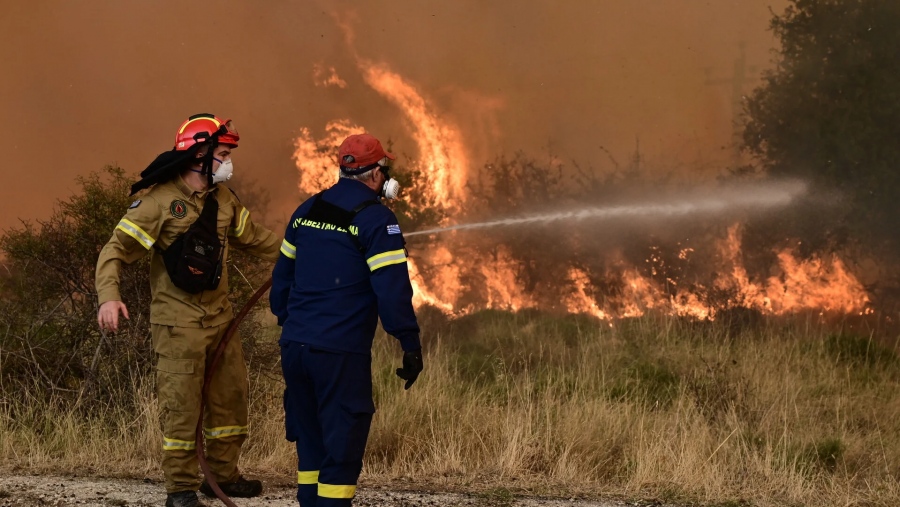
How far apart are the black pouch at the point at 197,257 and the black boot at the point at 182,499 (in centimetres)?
111

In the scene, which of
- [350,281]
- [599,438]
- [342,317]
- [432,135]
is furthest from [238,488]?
[432,135]

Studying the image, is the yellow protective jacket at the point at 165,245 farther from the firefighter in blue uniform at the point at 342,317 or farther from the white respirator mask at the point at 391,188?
the white respirator mask at the point at 391,188

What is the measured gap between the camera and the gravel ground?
18.3 ft

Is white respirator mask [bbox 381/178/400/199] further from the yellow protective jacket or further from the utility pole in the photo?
the utility pole

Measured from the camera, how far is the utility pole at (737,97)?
1526 centimetres

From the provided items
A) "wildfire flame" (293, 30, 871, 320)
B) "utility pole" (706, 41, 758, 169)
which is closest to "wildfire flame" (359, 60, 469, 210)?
"wildfire flame" (293, 30, 871, 320)

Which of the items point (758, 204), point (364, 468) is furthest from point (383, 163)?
point (758, 204)

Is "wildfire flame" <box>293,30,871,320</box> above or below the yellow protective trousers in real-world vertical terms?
above

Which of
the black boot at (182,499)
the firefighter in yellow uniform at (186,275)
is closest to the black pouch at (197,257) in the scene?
the firefighter in yellow uniform at (186,275)

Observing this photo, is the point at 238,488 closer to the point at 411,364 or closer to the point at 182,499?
the point at 182,499

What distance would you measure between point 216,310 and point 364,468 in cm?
189

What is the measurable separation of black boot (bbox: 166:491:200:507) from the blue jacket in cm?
139

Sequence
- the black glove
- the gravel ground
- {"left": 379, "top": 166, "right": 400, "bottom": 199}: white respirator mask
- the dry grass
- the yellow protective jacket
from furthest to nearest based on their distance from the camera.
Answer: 1. the dry grass
2. the gravel ground
3. the yellow protective jacket
4. {"left": 379, "top": 166, "right": 400, "bottom": 199}: white respirator mask
5. the black glove

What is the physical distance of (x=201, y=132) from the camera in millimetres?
5367
